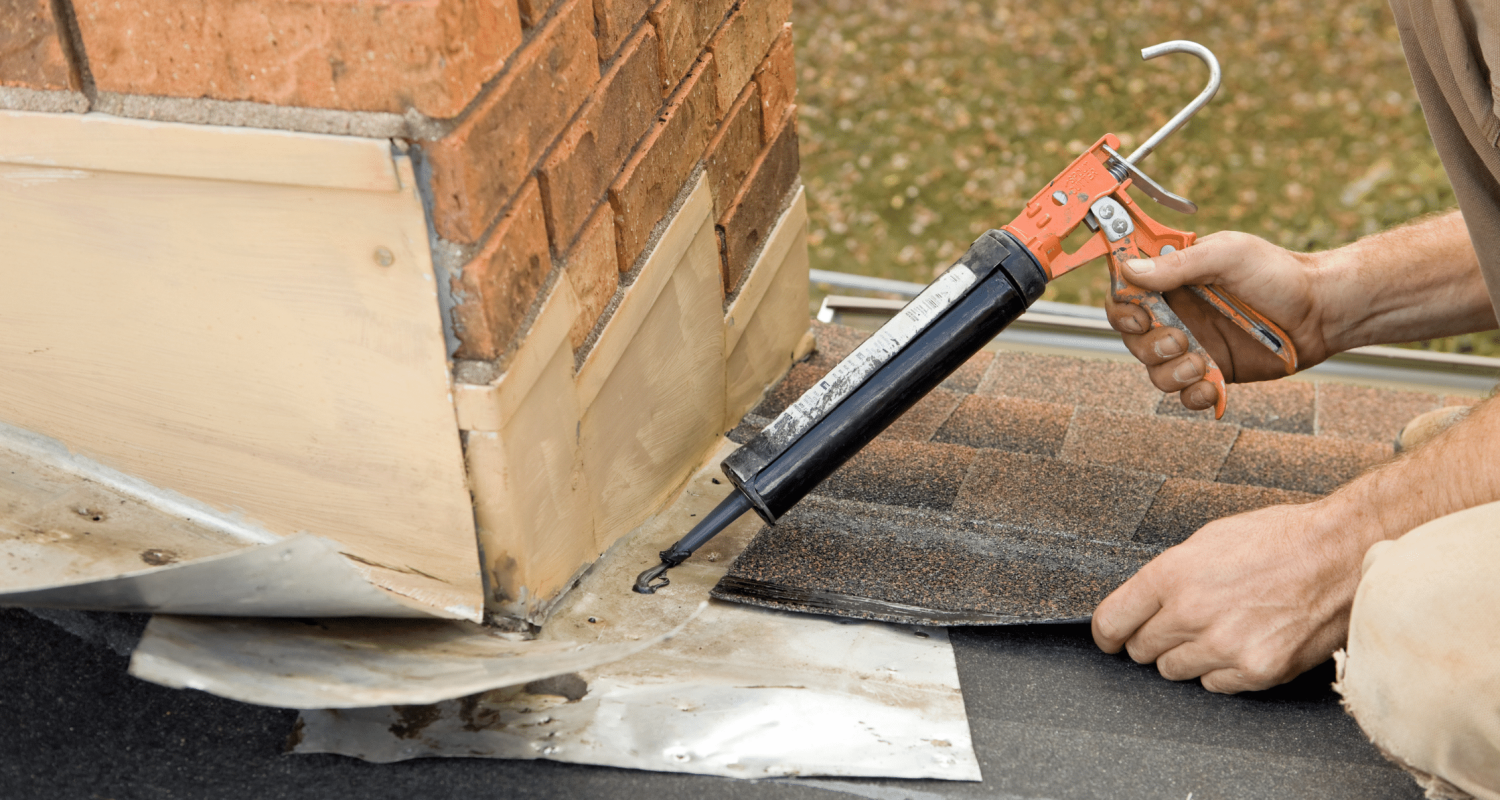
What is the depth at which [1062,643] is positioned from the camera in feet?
4.37

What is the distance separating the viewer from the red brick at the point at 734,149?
164 centimetres

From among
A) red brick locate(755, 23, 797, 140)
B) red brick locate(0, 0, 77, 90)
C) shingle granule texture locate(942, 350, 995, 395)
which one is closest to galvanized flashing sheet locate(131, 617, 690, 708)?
red brick locate(0, 0, 77, 90)

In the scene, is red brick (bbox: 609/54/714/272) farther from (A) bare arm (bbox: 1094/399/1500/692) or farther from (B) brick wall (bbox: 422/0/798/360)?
(A) bare arm (bbox: 1094/399/1500/692)

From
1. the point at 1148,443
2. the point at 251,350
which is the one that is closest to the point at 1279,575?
the point at 1148,443

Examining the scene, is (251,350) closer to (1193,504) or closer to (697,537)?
(697,537)

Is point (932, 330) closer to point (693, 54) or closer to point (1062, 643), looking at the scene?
point (1062, 643)

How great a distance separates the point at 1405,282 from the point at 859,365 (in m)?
0.98

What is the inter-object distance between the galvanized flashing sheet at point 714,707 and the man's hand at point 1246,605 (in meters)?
0.22

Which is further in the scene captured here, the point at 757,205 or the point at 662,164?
the point at 757,205

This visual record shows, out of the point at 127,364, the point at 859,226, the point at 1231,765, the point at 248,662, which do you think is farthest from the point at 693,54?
the point at 859,226

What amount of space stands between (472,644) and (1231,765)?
766mm

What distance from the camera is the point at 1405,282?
1.79 m

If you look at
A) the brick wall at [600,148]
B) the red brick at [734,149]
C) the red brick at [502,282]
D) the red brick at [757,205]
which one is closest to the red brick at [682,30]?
the brick wall at [600,148]

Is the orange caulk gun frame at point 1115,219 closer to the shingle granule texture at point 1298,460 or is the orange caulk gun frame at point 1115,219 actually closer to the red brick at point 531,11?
the shingle granule texture at point 1298,460
